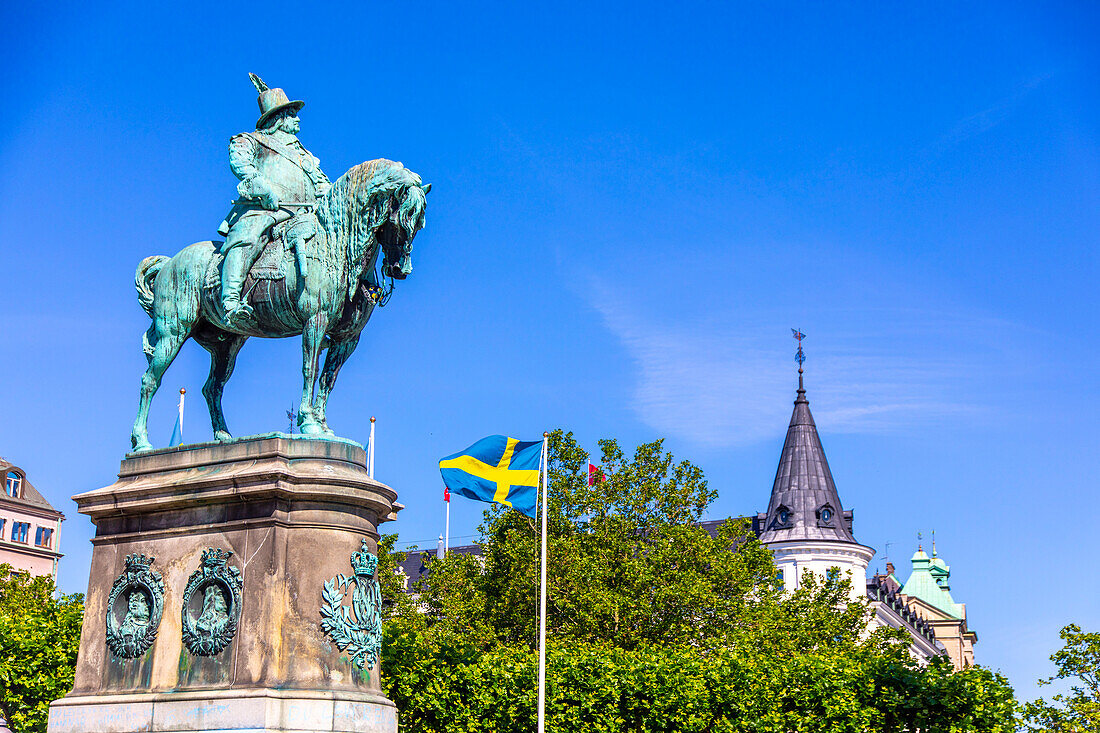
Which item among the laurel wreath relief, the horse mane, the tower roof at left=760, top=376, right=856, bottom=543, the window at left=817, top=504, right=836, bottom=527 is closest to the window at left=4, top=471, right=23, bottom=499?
the tower roof at left=760, top=376, right=856, bottom=543

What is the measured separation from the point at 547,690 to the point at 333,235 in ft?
61.7

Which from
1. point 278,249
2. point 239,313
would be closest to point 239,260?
point 278,249

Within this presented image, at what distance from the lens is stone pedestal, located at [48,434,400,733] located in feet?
49.2

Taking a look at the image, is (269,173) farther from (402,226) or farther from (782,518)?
(782,518)

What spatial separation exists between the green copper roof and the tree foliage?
377ft

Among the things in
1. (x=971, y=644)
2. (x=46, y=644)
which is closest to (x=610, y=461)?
(x=46, y=644)

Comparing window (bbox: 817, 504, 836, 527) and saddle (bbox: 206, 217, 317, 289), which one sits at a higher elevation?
window (bbox: 817, 504, 836, 527)

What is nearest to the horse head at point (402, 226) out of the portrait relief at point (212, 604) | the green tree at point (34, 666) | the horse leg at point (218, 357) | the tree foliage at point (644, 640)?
the horse leg at point (218, 357)

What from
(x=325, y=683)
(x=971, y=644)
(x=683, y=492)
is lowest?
(x=325, y=683)

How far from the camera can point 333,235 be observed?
56.4 ft

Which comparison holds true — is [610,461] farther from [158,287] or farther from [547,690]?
[158,287]

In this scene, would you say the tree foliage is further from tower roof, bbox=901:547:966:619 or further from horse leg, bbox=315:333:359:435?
tower roof, bbox=901:547:966:619

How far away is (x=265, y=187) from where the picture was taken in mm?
17531

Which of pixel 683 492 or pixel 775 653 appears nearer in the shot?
pixel 775 653
